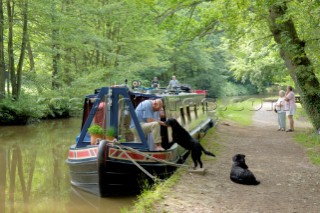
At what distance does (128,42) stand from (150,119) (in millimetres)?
22271

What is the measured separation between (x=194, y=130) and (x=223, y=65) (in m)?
34.9

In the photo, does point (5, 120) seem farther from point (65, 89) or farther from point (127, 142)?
point (127, 142)

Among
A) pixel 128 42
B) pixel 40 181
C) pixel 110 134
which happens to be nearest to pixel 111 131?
pixel 110 134

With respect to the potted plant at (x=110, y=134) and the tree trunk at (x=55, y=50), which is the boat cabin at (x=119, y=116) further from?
the tree trunk at (x=55, y=50)

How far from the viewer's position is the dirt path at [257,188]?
6.22 meters

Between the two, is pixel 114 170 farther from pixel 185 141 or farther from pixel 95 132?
pixel 185 141

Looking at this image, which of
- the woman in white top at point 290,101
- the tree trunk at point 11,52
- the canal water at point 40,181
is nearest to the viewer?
the canal water at point 40,181

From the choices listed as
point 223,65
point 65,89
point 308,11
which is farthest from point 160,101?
point 223,65

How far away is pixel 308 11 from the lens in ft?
27.0

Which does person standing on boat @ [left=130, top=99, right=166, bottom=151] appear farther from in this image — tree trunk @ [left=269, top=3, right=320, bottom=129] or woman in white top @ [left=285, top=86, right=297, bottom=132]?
woman in white top @ [left=285, top=86, right=297, bottom=132]

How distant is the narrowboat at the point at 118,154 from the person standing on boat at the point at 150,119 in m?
0.12

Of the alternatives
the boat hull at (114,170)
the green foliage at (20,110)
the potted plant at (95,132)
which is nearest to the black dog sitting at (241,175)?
the boat hull at (114,170)

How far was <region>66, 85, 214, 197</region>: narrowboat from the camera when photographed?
805 cm

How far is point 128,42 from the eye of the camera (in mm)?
30672
